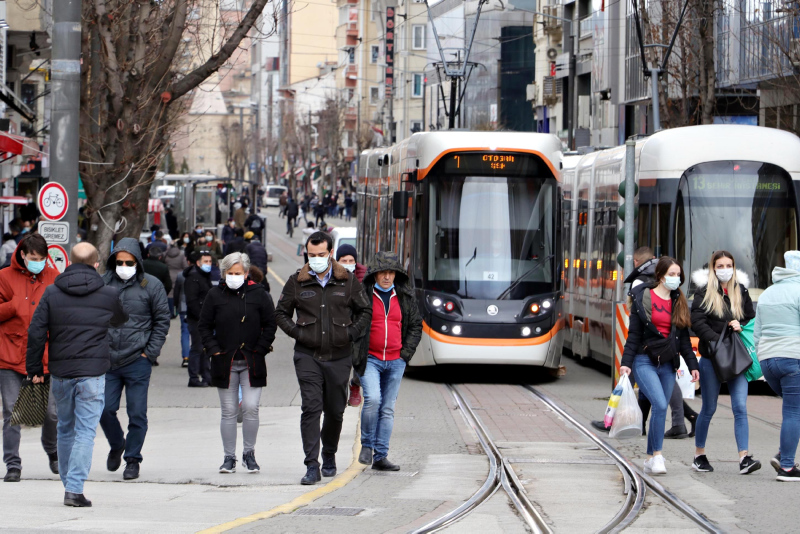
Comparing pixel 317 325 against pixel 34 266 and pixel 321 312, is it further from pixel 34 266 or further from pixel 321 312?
pixel 34 266

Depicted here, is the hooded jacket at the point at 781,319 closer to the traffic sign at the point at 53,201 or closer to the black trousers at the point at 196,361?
the traffic sign at the point at 53,201

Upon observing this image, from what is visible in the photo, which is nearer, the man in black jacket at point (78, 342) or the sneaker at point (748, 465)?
the man in black jacket at point (78, 342)

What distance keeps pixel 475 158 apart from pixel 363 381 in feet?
26.0

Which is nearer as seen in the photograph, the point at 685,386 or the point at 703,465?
the point at 703,465

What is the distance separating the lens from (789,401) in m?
10.2

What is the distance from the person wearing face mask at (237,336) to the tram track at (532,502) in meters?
1.86

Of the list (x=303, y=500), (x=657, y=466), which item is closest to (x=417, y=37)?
(x=657, y=466)

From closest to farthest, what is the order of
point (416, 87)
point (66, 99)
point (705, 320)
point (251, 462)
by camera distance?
point (251, 462) → point (705, 320) → point (66, 99) → point (416, 87)

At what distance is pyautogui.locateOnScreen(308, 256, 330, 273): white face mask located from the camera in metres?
9.86

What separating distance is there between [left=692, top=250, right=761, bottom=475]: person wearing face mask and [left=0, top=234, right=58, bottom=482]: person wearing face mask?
4.90 metres

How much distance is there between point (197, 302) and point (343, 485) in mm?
7728

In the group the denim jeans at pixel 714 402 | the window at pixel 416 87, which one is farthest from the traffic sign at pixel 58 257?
the window at pixel 416 87

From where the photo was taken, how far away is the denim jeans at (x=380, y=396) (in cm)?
1048

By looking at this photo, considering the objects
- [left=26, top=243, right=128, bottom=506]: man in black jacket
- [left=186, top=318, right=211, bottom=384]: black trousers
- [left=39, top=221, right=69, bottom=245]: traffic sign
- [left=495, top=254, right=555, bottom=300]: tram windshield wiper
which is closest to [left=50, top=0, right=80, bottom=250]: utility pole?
[left=39, top=221, right=69, bottom=245]: traffic sign
